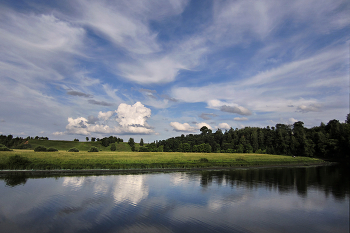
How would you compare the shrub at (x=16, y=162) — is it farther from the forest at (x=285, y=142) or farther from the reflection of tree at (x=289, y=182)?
the forest at (x=285, y=142)

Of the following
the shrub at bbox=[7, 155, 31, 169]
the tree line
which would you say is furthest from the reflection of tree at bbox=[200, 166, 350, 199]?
the tree line

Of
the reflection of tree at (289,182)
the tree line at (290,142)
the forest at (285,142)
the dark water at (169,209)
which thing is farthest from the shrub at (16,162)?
the tree line at (290,142)

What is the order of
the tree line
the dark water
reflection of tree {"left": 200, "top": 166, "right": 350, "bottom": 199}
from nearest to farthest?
the dark water
reflection of tree {"left": 200, "top": 166, "right": 350, "bottom": 199}
the tree line

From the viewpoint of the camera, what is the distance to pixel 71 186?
89.5ft

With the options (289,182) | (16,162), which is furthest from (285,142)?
(16,162)

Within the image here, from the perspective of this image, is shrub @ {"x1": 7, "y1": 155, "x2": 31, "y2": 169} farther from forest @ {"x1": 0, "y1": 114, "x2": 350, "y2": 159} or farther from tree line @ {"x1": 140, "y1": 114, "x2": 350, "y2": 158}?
tree line @ {"x1": 140, "y1": 114, "x2": 350, "y2": 158}

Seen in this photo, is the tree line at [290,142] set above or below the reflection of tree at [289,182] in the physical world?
above

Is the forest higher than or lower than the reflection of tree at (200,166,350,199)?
higher

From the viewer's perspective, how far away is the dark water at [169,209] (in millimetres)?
14430

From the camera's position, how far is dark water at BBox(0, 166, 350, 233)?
14430 mm

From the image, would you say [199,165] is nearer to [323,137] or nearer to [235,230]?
[235,230]

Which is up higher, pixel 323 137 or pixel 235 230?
pixel 323 137

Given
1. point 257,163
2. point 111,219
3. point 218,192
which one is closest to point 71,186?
point 111,219

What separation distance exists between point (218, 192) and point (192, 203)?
238 inches
